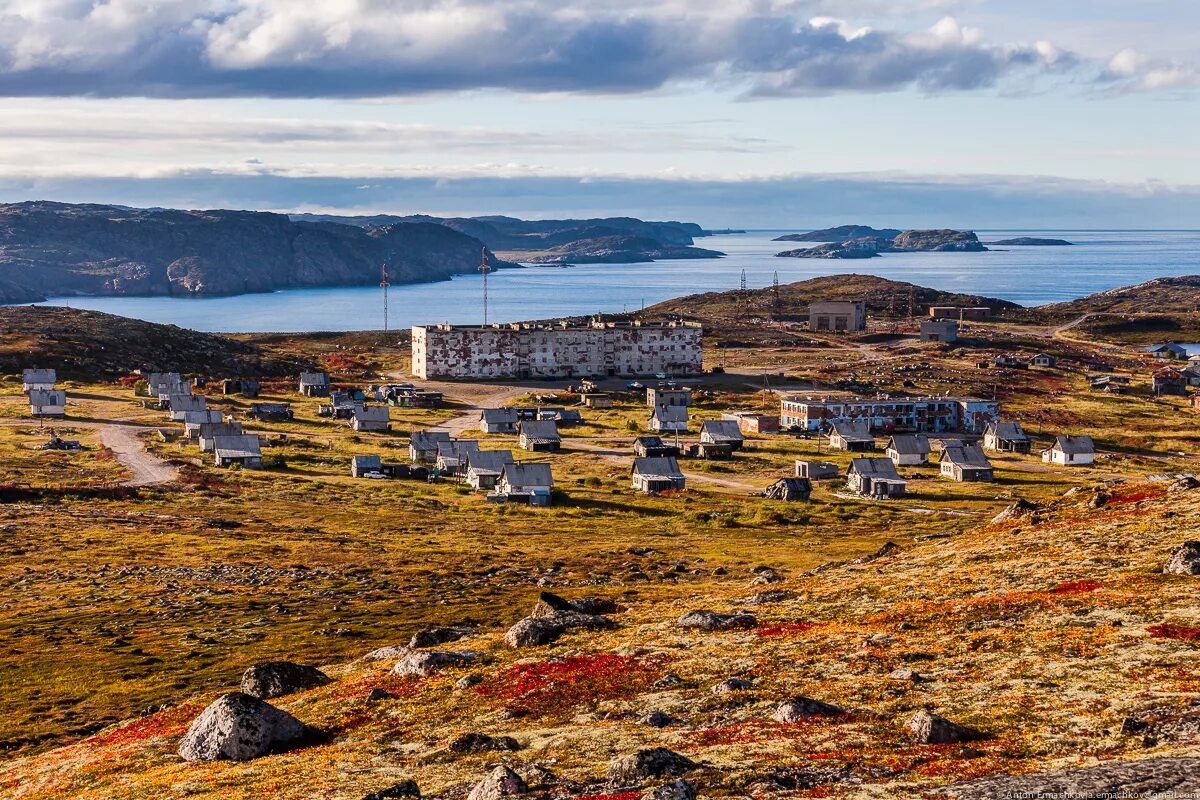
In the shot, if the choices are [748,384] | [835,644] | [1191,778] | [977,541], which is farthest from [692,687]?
[748,384]

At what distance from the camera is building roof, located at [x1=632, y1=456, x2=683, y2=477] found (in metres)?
96.5

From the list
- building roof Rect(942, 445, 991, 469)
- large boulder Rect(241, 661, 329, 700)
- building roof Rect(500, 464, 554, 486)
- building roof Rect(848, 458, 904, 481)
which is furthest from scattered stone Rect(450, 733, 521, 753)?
building roof Rect(942, 445, 991, 469)

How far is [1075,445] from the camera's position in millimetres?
110000

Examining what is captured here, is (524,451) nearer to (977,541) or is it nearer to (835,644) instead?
(977,541)

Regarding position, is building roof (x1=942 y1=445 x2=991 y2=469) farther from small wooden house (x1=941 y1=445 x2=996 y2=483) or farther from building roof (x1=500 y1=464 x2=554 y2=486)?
building roof (x1=500 y1=464 x2=554 y2=486)

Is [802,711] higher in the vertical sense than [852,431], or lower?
higher

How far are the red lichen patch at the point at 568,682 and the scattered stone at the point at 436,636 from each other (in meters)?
6.42

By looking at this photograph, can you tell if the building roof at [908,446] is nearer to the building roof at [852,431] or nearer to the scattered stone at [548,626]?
the building roof at [852,431]

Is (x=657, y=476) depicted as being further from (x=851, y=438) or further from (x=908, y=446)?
(x=851, y=438)

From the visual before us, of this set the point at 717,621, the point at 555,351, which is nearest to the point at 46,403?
the point at 555,351

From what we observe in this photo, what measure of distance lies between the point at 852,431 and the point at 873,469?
23.5 m

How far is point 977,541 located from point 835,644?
22.1 meters

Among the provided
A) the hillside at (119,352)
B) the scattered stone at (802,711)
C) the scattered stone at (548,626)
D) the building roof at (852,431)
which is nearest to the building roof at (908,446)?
the building roof at (852,431)

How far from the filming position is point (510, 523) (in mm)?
82938
